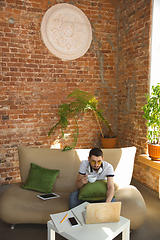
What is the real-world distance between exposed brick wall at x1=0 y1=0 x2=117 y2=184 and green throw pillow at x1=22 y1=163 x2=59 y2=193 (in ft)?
4.43

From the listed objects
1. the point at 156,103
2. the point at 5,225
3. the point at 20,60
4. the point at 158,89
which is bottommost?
the point at 5,225

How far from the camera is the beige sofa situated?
101 inches

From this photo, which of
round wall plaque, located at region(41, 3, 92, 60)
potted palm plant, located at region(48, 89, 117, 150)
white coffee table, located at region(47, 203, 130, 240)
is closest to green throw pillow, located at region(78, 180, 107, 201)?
white coffee table, located at region(47, 203, 130, 240)

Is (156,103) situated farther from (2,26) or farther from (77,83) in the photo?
(2,26)

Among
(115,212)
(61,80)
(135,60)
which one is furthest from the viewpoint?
(61,80)

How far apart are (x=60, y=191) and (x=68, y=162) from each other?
0.40 metres

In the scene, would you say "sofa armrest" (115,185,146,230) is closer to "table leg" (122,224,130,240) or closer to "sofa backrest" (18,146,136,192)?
"sofa backrest" (18,146,136,192)

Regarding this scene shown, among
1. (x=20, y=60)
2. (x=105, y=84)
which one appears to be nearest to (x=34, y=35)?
(x=20, y=60)

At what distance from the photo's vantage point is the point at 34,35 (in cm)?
421

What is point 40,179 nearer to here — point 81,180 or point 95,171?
point 81,180

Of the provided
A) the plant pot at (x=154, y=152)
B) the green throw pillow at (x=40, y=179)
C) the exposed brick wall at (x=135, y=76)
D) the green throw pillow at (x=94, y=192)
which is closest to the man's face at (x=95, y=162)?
the green throw pillow at (x=94, y=192)

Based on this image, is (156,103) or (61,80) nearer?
(156,103)

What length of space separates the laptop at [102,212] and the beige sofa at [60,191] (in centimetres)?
67

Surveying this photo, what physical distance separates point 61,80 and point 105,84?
39.4 inches
